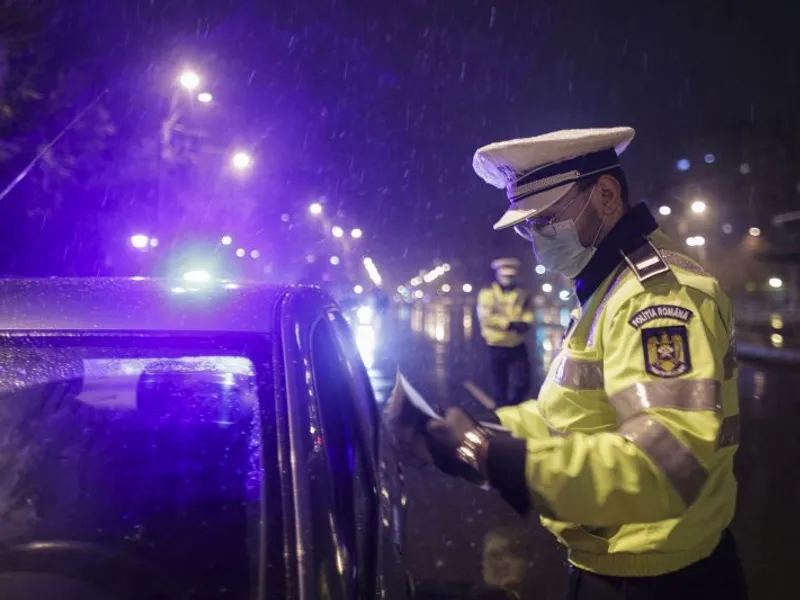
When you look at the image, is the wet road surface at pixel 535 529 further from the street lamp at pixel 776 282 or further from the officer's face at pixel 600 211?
the street lamp at pixel 776 282

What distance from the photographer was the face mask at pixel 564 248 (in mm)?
2002

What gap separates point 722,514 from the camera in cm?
187

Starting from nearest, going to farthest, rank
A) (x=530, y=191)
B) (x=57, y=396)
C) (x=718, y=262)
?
(x=530, y=191)
(x=57, y=396)
(x=718, y=262)

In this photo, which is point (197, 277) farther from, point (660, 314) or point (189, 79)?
point (189, 79)

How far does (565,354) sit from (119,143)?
1478cm

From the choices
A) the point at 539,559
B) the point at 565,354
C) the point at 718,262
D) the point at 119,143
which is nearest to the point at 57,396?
the point at 565,354

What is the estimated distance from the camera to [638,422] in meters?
1.53

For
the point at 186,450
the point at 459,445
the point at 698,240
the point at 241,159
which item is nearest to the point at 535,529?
the point at 186,450

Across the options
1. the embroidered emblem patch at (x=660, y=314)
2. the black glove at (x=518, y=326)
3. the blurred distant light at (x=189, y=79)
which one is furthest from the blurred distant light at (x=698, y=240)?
the embroidered emblem patch at (x=660, y=314)

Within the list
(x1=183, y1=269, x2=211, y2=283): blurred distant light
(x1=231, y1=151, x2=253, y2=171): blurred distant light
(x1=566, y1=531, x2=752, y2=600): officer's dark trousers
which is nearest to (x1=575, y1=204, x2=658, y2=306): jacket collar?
(x1=566, y1=531, x2=752, y2=600): officer's dark trousers

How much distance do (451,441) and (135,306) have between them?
92cm

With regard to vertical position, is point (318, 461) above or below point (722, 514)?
above

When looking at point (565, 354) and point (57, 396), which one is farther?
point (57, 396)

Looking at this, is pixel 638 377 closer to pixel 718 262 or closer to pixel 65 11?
pixel 65 11
